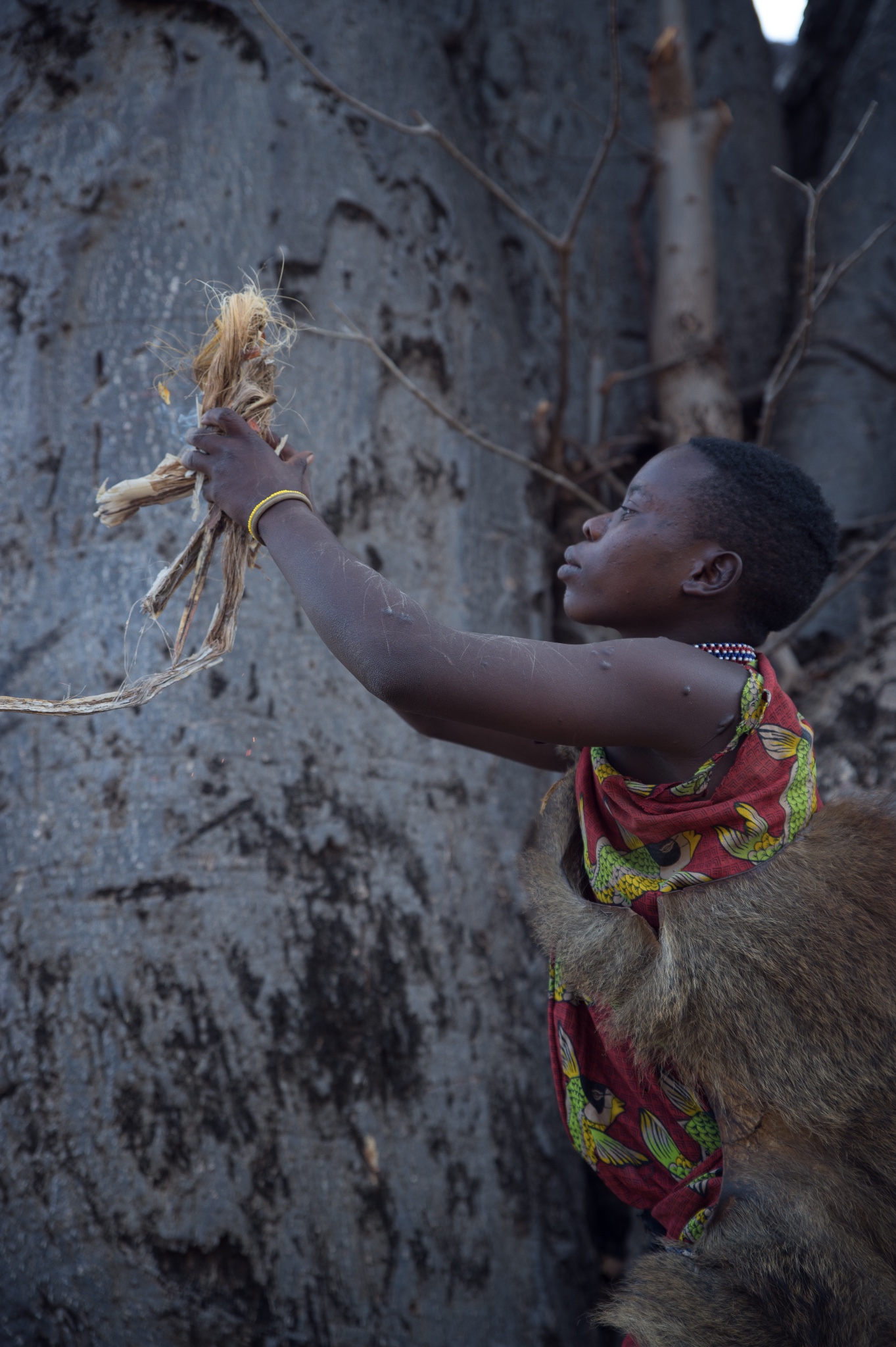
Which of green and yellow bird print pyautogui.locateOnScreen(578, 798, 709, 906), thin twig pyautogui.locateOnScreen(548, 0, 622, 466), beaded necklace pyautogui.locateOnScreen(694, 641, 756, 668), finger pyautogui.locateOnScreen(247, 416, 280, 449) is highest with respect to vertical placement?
thin twig pyautogui.locateOnScreen(548, 0, 622, 466)

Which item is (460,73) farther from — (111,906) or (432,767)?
(111,906)

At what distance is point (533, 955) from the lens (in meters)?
2.44

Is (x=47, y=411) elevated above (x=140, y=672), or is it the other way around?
(x=47, y=411)

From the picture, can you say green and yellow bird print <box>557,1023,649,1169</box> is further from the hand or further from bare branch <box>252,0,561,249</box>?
bare branch <box>252,0,561,249</box>

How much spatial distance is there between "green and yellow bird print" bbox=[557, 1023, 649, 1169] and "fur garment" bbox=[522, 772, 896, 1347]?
0.62 ft

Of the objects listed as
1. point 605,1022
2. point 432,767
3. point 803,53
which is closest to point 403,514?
point 432,767

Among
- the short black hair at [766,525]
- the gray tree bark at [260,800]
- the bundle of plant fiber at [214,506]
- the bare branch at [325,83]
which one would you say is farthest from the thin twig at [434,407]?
the short black hair at [766,525]

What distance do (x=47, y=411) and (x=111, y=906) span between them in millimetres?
1210

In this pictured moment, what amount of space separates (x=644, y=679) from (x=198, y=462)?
739 mm

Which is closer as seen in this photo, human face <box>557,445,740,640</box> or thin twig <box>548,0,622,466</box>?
human face <box>557,445,740,640</box>

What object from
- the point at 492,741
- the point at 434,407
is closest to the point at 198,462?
the point at 492,741

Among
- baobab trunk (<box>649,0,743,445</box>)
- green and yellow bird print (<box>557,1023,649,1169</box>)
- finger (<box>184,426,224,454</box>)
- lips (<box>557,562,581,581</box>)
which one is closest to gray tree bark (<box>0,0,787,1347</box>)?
finger (<box>184,426,224,454</box>)

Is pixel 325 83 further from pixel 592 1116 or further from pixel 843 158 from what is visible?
pixel 592 1116

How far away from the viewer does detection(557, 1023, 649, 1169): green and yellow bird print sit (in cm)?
165
